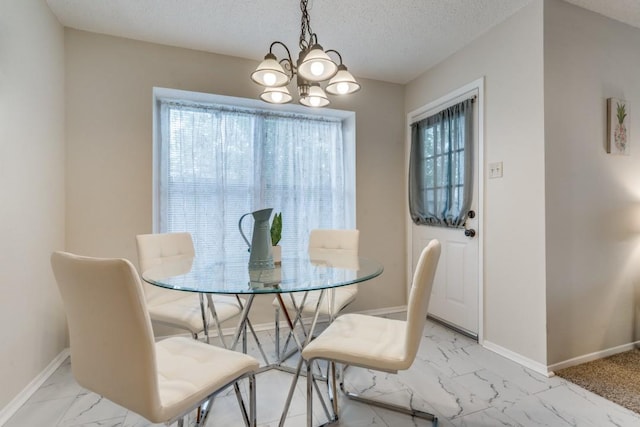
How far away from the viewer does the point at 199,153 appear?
114 inches

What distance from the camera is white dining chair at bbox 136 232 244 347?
6.02ft

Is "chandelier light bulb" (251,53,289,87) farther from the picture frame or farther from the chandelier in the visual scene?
the picture frame

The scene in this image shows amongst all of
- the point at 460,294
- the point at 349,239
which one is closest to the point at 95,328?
the point at 349,239

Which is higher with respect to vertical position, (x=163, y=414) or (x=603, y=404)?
(x=163, y=414)

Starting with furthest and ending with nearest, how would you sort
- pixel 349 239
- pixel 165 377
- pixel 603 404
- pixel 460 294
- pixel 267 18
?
1. pixel 460 294
2. pixel 349 239
3. pixel 267 18
4. pixel 603 404
5. pixel 165 377

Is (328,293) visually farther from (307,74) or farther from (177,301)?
(307,74)

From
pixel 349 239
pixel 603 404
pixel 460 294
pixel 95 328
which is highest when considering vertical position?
pixel 349 239

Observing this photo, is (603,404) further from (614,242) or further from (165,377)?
(165,377)

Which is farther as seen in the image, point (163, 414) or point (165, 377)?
point (165, 377)

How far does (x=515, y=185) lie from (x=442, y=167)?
0.79 m

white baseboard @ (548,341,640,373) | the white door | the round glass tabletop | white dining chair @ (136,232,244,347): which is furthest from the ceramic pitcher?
white baseboard @ (548,341,640,373)

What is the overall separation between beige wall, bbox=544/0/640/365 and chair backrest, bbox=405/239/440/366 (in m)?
1.33

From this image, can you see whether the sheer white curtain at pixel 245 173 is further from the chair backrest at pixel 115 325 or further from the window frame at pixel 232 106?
the chair backrest at pixel 115 325

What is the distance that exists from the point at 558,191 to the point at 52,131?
3508 mm
